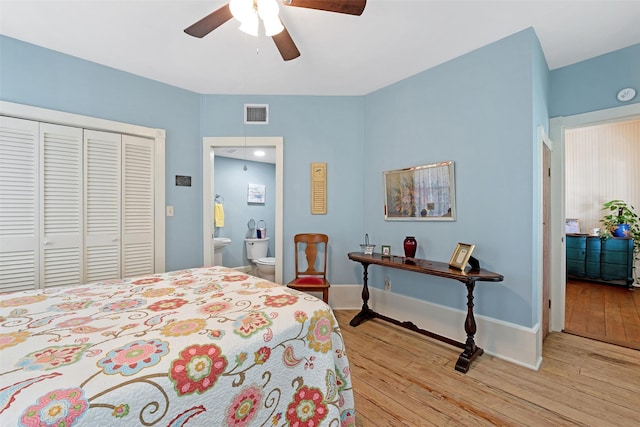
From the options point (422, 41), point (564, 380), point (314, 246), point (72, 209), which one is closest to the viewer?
point (564, 380)

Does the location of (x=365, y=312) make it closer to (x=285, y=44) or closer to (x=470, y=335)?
(x=470, y=335)

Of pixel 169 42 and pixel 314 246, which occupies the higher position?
pixel 169 42

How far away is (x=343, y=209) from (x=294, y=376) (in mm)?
2332

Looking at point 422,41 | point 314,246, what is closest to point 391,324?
point 314,246

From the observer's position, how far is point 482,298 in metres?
2.35

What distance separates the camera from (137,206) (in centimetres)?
279

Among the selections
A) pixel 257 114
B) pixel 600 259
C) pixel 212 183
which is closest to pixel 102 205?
pixel 212 183

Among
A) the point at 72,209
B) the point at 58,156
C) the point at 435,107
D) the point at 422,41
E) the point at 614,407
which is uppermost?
the point at 422,41

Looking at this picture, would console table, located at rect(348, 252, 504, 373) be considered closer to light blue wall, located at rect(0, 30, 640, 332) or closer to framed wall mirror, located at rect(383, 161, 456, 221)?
light blue wall, located at rect(0, 30, 640, 332)

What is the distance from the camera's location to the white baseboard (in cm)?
211

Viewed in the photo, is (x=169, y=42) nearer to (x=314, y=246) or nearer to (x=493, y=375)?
(x=314, y=246)

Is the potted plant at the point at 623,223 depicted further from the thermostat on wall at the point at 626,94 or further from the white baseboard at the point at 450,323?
the white baseboard at the point at 450,323

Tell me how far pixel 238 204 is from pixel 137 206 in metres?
2.21

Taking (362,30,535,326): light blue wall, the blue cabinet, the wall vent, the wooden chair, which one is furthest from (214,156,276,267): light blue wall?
the blue cabinet
